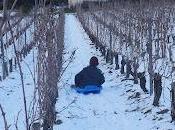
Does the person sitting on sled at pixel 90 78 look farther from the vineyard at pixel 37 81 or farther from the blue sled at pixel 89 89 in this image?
the vineyard at pixel 37 81

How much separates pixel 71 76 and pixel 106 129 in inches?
184

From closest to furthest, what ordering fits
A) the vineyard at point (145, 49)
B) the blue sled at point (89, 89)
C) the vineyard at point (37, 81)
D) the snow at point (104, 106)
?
the vineyard at point (37, 81) → the snow at point (104, 106) → the vineyard at point (145, 49) → the blue sled at point (89, 89)

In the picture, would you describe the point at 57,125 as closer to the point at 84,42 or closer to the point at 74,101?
the point at 74,101

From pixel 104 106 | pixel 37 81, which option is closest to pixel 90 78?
pixel 104 106

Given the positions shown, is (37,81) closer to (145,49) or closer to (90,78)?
(90,78)

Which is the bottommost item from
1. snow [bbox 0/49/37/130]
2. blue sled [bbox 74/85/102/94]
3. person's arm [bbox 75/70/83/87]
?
snow [bbox 0/49/37/130]

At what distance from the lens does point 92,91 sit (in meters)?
9.89

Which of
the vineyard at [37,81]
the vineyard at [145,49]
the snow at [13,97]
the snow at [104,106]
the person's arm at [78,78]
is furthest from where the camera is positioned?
the person's arm at [78,78]

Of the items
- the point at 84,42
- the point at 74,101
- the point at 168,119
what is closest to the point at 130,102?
the point at 74,101

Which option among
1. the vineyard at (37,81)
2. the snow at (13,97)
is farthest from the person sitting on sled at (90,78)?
the snow at (13,97)

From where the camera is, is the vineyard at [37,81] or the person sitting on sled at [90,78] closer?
the vineyard at [37,81]

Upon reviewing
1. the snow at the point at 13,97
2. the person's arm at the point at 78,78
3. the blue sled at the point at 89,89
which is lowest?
the snow at the point at 13,97

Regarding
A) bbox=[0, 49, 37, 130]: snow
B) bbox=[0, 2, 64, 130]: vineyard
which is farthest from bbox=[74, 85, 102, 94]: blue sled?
bbox=[0, 49, 37, 130]: snow

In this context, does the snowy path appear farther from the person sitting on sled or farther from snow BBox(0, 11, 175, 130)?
the person sitting on sled
